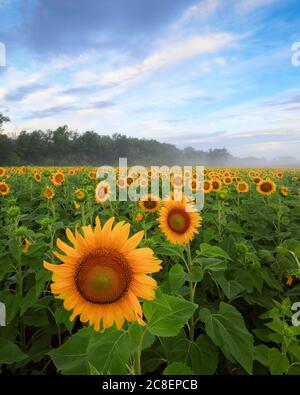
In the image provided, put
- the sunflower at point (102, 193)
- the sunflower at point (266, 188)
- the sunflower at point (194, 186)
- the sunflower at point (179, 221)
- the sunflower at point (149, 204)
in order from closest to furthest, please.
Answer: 1. the sunflower at point (179, 221)
2. the sunflower at point (149, 204)
3. the sunflower at point (102, 193)
4. the sunflower at point (194, 186)
5. the sunflower at point (266, 188)

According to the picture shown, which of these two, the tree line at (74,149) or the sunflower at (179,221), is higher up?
the tree line at (74,149)

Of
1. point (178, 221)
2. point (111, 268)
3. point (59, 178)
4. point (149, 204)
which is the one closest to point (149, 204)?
point (149, 204)

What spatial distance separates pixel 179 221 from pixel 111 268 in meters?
1.67

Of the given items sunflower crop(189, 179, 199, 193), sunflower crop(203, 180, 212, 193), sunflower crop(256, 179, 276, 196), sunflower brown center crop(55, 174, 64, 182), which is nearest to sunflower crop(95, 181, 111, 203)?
sunflower crop(189, 179, 199, 193)

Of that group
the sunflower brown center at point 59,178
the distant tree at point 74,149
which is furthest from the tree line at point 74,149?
the sunflower brown center at point 59,178

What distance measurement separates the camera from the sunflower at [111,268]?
135 cm

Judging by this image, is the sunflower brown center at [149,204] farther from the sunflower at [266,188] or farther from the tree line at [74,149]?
the tree line at [74,149]

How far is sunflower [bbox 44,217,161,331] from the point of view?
4.42ft

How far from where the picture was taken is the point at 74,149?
6138 cm

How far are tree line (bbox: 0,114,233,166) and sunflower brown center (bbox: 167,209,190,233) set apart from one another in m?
45.9

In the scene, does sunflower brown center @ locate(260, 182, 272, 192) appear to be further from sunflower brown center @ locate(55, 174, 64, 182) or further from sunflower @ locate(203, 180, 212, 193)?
sunflower brown center @ locate(55, 174, 64, 182)

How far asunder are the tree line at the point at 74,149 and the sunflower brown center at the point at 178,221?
151 ft

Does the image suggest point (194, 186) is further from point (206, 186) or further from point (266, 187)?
point (266, 187)

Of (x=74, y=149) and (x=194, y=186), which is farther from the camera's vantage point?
(x=74, y=149)
